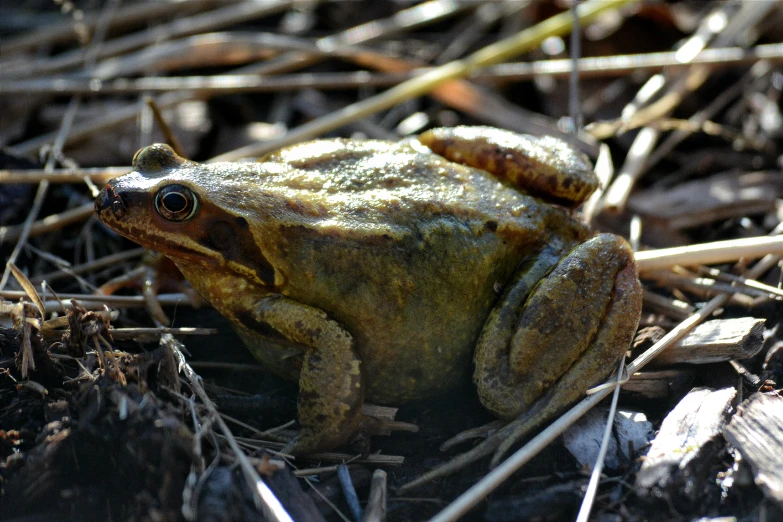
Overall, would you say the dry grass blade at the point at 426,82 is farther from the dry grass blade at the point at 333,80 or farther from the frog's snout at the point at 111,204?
the frog's snout at the point at 111,204

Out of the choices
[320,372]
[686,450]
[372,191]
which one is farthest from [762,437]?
[372,191]

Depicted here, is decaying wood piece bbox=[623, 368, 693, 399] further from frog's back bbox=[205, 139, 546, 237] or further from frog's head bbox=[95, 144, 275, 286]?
frog's head bbox=[95, 144, 275, 286]

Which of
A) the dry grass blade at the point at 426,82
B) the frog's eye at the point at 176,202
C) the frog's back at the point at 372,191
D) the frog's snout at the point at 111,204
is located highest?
the dry grass blade at the point at 426,82

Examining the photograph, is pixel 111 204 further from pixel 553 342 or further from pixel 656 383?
pixel 656 383

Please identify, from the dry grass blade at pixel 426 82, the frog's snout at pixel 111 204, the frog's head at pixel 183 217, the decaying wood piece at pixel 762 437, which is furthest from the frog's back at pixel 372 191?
the decaying wood piece at pixel 762 437

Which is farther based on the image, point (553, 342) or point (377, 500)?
point (553, 342)
